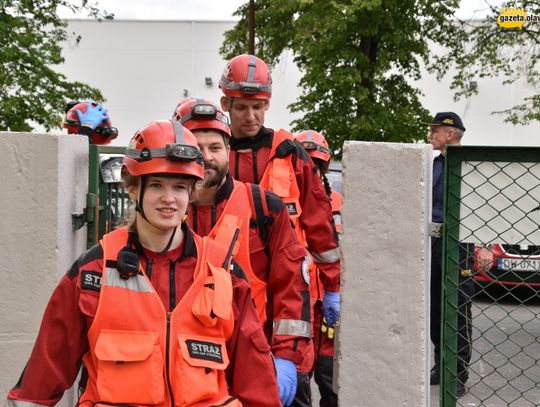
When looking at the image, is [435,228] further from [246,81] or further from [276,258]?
[246,81]

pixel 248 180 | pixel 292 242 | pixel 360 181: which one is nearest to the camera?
pixel 360 181

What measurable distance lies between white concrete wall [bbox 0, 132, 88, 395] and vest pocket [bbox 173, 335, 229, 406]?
187cm

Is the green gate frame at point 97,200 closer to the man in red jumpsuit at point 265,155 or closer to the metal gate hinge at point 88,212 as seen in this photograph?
the metal gate hinge at point 88,212

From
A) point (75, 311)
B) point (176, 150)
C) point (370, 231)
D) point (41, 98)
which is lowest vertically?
point (75, 311)

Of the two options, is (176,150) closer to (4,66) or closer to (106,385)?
(106,385)

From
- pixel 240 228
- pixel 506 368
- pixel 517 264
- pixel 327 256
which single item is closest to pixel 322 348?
pixel 327 256

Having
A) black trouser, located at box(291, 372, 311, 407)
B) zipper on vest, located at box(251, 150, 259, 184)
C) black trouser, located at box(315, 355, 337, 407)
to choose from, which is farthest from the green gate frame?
black trouser, located at box(315, 355, 337, 407)

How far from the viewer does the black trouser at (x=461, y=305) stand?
4.23 meters

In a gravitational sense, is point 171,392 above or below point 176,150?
below

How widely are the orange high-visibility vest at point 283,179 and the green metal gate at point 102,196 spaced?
2.76 feet

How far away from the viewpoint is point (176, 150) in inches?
130

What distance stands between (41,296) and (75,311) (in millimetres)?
1704

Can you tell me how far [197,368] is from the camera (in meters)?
3.14

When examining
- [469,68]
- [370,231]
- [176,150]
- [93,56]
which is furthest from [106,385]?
[93,56]
